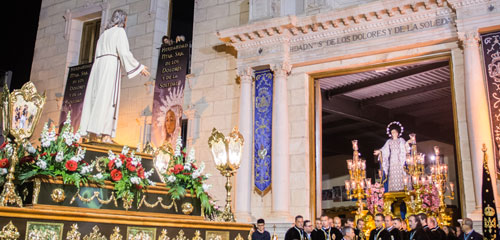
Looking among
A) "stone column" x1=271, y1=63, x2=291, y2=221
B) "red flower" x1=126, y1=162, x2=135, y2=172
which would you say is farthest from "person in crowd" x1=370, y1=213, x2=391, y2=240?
"red flower" x1=126, y1=162, x2=135, y2=172

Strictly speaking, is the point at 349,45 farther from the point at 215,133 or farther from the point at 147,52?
the point at 147,52

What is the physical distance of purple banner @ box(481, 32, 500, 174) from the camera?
11.1 meters

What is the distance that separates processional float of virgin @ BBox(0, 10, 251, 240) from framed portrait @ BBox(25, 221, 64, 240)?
0.01m

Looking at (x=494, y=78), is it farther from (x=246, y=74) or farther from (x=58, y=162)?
(x=58, y=162)

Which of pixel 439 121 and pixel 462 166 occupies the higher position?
pixel 439 121

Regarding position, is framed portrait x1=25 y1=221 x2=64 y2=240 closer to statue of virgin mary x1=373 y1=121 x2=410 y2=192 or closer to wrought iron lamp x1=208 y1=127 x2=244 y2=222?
wrought iron lamp x1=208 y1=127 x2=244 y2=222

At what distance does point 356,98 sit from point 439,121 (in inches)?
207

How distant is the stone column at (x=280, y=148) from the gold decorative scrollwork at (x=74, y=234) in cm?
726

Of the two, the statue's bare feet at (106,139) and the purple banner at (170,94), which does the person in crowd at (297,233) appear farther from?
the purple banner at (170,94)

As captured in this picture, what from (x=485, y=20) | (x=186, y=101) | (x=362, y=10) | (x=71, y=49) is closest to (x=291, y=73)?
(x=362, y=10)

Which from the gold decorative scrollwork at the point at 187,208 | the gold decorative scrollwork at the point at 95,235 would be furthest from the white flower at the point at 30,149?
the gold decorative scrollwork at the point at 187,208

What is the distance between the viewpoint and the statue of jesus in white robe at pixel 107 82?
28.4ft

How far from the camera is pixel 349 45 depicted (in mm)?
13523

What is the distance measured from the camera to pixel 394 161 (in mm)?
15852
